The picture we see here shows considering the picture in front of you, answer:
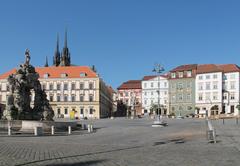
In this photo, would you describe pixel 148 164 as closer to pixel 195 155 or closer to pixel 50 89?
pixel 195 155

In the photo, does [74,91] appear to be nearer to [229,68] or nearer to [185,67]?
[185,67]

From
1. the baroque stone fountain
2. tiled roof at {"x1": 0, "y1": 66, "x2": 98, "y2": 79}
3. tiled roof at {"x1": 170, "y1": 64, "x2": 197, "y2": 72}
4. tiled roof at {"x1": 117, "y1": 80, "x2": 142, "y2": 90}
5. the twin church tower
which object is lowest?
the baroque stone fountain

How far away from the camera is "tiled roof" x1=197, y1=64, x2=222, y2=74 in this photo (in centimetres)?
10305

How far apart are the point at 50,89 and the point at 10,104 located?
247 feet

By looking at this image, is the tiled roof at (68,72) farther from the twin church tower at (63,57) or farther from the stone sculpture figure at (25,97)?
the stone sculpture figure at (25,97)

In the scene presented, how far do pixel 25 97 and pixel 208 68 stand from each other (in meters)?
76.9

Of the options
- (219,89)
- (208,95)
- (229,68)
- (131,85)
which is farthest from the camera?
(131,85)

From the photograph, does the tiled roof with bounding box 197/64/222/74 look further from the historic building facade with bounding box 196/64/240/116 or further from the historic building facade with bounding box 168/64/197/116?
the historic building facade with bounding box 168/64/197/116

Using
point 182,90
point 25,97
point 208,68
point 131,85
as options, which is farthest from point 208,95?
point 25,97

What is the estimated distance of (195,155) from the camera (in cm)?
1326

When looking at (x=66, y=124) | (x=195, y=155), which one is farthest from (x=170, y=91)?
(x=195, y=155)

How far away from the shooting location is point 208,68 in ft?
344

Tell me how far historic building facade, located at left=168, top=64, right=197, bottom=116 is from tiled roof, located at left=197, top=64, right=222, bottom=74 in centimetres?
162

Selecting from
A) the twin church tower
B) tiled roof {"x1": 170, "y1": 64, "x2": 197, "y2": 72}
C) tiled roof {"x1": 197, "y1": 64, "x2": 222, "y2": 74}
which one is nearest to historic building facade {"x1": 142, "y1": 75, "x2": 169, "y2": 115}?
tiled roof {"x1": 170, "y1": 64, "x2": 197, "y2": 72}
